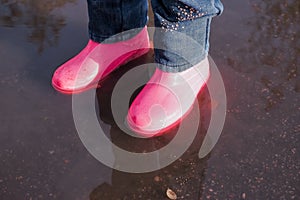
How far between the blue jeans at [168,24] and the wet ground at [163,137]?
164 millimetres

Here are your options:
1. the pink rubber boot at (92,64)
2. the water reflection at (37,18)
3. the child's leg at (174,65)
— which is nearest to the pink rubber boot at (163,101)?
the child's leg at (174,65)

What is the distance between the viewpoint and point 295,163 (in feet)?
4.12

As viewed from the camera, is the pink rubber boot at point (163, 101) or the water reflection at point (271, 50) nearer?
the pink rubber boot at point (163, 101)

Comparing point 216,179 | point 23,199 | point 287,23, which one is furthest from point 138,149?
point 287,23

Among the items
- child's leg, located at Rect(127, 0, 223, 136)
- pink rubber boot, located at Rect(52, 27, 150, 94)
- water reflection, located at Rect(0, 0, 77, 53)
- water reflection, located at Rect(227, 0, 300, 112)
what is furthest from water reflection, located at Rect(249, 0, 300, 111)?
water reflection, located at Rect(0, 0, 77, 53)

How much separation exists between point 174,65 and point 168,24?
143mm

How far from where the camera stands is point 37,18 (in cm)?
178

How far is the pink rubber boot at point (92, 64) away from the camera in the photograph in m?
1.47

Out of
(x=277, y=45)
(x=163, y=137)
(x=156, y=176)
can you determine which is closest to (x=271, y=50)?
(x=277, y=45)

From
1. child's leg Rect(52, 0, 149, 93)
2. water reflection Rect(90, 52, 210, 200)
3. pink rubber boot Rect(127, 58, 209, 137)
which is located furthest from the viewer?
child's leg Rect(52, 0, 149, 93)

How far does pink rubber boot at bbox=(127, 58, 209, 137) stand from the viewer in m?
1.33

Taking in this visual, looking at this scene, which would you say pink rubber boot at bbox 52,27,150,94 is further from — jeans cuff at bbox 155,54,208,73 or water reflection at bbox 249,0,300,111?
water reflection at bbox 249,0,300,111

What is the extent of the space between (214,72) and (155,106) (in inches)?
12.2

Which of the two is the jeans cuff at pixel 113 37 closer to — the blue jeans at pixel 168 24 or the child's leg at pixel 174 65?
the blue jeans at pixel 168 24
